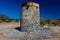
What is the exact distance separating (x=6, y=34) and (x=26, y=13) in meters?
2.77

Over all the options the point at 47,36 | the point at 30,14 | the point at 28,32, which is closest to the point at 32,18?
the point at 30,14

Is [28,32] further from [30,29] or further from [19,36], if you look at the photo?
[19,36]

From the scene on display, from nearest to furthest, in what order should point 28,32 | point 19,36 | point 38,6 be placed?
point 19,36 → point 28,32 → point 38,6

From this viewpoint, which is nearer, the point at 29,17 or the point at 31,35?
the point at 31,35

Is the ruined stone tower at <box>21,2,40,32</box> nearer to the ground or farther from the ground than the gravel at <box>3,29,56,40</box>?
farther from the ground

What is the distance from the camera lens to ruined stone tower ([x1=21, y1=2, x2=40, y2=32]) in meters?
16.4

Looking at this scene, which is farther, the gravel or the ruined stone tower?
the ruined stone tower

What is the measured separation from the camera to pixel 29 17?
16.5 m

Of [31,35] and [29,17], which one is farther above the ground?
[29,17]

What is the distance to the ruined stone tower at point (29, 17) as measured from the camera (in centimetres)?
1644

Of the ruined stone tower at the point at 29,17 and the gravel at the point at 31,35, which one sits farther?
the ruined stone tower at the point at 29,17

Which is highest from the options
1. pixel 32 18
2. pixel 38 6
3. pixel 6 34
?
pixel 38 6

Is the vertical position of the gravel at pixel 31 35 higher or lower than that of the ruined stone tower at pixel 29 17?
lower

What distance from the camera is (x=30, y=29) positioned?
16.3 metres
